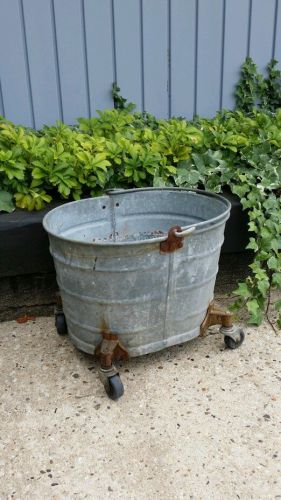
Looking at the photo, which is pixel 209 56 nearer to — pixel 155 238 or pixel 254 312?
pixel 254 312

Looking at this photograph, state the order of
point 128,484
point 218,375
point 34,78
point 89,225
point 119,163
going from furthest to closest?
point 34,78 < point 119,163 < point 89,225 < point 218,375 < point 128,484

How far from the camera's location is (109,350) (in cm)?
184

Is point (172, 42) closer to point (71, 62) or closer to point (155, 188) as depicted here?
point (71, 62)

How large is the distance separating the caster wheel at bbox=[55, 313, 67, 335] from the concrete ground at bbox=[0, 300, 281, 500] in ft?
0.14

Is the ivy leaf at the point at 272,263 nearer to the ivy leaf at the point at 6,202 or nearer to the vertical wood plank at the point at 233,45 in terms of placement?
the ivy leaf at the point at 6,202

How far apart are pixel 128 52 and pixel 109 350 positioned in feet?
6.81

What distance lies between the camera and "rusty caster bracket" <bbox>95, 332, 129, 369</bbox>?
1838mm

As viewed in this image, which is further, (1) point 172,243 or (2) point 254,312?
(2) point 254,312

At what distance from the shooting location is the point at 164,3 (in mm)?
2992

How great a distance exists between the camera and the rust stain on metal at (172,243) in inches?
66.6

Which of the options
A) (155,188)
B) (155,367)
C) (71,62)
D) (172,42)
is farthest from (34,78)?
(155,367)

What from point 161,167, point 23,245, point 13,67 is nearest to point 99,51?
point 13,67

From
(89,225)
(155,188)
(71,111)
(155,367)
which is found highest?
(71,111)

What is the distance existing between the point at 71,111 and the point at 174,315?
1.75 metres
